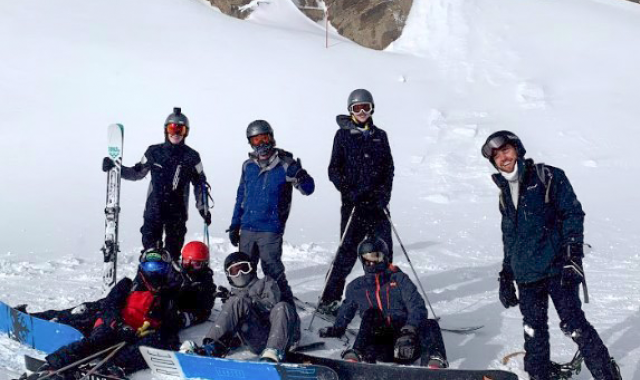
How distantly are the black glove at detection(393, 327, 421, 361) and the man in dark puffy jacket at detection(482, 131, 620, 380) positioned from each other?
1.06m

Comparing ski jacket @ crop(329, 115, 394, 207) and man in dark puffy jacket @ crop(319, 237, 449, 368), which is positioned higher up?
ski jacket @ crop(329, 115, 394, 207)

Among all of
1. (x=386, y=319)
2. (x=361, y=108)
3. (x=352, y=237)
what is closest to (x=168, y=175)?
(x=352, y=237)

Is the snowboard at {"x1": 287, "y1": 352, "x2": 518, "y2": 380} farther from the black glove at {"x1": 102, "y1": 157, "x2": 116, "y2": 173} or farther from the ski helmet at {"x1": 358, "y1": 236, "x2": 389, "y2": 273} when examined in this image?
the black glove at {"x1": 102, "y1": 157, "x2": 116, "y2": 173}

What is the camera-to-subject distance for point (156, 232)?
299 inches

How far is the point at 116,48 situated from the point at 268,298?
17362 millimetres

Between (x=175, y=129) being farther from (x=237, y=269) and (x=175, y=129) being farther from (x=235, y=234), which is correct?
(x=237, y=269)

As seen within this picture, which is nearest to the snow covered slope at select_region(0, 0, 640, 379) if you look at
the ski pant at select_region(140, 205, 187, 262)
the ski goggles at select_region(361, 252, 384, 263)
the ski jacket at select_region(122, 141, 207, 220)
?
the ski goggles at select_region(361, 252, 384, 263)

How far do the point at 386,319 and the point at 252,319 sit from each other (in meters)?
1.08

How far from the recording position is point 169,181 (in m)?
7.65

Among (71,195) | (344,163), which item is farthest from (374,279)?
(71,195)

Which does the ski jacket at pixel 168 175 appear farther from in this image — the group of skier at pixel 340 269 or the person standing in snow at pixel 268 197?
the person standing in snow at pixel 268 197

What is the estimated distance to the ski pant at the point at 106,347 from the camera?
514 centimetres

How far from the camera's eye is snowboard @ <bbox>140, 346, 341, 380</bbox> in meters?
5.07

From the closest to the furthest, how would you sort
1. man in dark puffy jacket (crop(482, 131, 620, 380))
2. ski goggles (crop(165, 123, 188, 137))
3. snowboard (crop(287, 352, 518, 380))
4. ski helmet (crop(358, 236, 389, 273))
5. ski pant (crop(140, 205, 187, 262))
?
man in dark puffy jacket (crop(482, 131, 620, 380)) → snowboard (crop(287, 352, 518, 380)) → ski helmet (crop(358, 236, 389, 273)) → ski pant (crop(140, 205, 187, 262)) → ski goggles (crop(165, 123, 188, 137))
